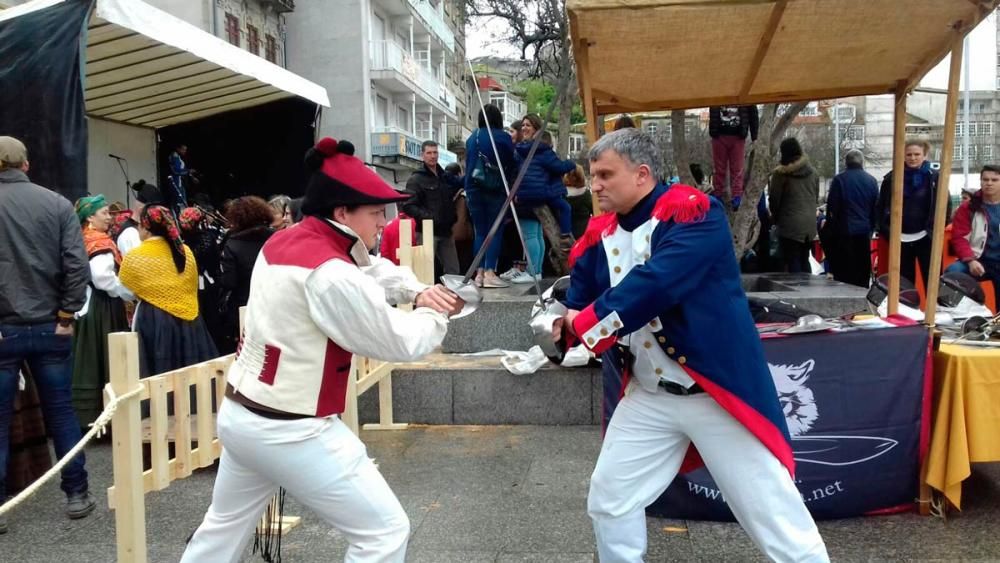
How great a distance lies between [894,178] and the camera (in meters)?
4.83

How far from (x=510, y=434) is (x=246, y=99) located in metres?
8.41

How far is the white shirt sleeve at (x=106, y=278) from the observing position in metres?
5.91

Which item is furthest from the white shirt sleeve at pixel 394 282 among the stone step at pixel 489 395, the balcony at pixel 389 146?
the balcony at pixel 389 146

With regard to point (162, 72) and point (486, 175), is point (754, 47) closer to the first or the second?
point (486, 175)

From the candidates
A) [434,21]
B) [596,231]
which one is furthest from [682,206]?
[434,21]

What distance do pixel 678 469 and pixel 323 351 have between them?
1405 millimetres

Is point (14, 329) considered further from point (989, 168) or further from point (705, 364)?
point (989, 168)

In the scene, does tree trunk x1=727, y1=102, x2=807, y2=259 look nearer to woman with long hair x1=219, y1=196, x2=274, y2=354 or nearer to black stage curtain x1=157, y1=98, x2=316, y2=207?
woman with long hair x1=219, y1=196, x2=274, y2=354

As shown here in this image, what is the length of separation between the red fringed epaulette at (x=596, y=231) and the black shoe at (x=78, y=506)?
3003mm

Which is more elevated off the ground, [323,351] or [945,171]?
[945,171]

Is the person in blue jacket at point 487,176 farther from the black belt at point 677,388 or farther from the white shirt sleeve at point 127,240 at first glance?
the black belt at point 677,388

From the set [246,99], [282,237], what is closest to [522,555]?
[282,237]

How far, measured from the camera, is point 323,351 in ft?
8.76

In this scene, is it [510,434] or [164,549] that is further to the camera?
[510,434]
